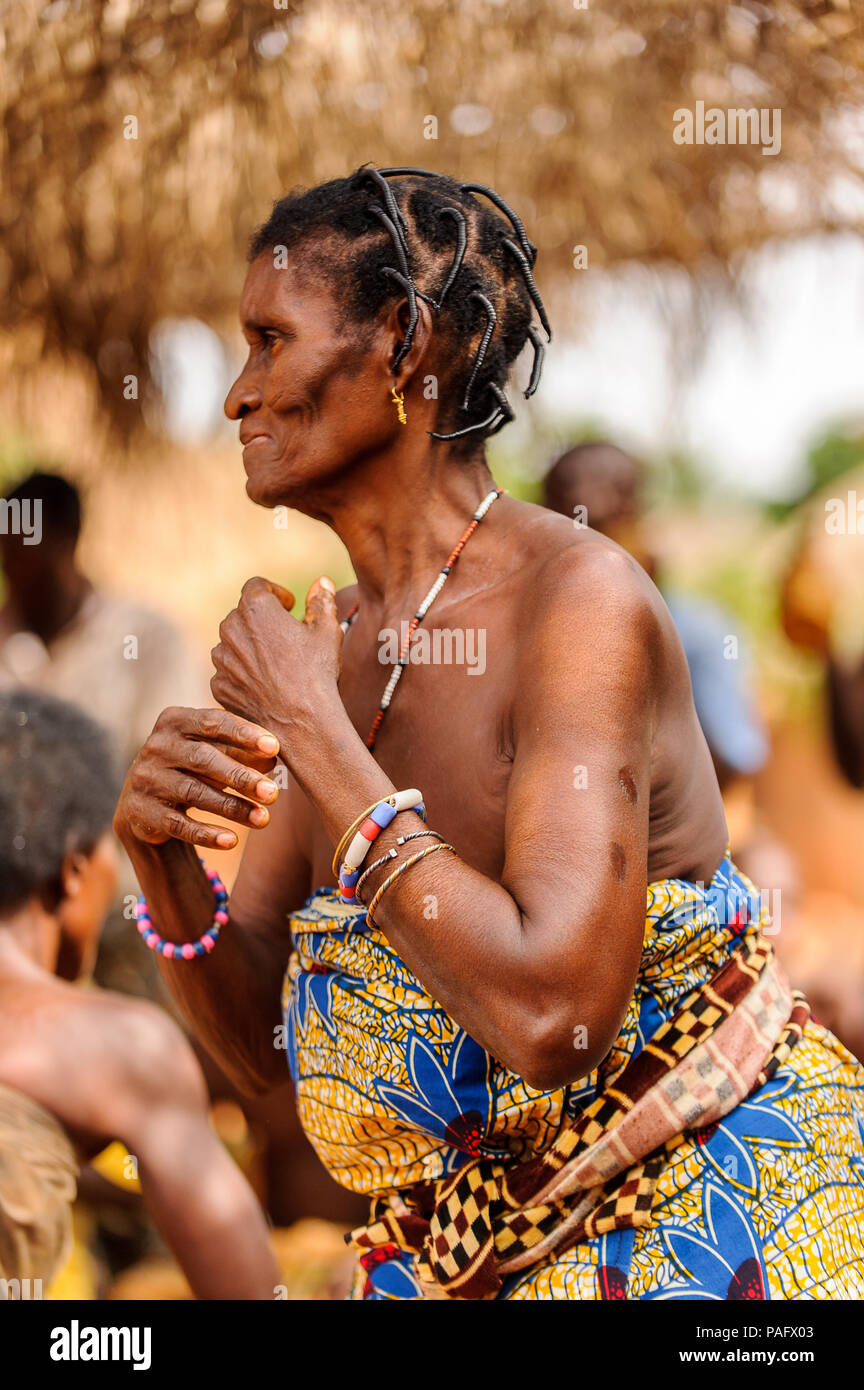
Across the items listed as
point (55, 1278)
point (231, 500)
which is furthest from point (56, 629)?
point (55, 1278)

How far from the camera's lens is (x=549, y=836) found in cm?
119

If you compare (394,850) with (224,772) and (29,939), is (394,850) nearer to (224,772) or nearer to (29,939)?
(224,772)

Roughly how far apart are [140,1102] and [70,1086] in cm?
15

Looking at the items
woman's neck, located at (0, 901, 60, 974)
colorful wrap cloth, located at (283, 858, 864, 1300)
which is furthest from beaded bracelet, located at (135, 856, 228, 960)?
woman's neck, located at (0, 901, 60, 974)

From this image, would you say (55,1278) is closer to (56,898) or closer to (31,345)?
(56,898)

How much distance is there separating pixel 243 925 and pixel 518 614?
66 cm

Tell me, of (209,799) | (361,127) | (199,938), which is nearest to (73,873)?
(199,938)

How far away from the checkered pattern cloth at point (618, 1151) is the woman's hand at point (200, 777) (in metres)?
0.49

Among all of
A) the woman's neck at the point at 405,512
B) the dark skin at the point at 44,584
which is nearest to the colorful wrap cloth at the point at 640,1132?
the woman's neck at the point at 405,512

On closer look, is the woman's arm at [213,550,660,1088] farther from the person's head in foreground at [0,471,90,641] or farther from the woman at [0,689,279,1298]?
the person's head in foreground at [0,471,90,641]

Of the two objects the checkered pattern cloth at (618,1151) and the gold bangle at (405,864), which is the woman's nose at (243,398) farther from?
the checkered pattern cloth at (618,1151)

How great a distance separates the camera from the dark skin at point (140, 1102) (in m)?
2.42

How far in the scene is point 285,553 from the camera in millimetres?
5180

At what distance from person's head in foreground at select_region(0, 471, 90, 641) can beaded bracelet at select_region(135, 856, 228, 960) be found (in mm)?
2436
